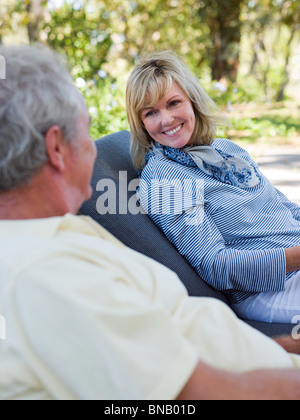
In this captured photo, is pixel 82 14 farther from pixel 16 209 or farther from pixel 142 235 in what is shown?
pixel 16 209

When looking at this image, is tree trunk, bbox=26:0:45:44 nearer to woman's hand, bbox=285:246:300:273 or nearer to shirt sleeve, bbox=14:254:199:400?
woman's hand, bbox=285:246:300:273

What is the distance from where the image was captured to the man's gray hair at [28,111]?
45.4 inches


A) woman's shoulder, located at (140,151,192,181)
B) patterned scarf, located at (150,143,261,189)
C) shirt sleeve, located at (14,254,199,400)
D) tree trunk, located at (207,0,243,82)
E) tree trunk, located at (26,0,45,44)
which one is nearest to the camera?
shirt sleeve, located at (14,254,199,400)

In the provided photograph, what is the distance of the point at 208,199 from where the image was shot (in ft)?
7.45

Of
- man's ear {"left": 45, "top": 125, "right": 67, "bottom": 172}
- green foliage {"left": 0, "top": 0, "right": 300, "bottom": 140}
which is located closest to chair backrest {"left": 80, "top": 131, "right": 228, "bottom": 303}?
green foliage {"left": 0, "top": 0, "right": 300, "bottom": 140}

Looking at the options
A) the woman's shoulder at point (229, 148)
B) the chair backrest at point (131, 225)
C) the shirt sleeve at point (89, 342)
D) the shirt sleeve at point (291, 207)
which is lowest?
the shirt sleeve at point (291, 207)

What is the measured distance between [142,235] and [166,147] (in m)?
0.56

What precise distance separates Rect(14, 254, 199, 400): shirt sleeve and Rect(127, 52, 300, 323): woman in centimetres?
108

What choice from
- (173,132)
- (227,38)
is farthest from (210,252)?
(227,38)

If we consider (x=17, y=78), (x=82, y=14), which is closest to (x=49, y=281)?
(x=17, y=78)

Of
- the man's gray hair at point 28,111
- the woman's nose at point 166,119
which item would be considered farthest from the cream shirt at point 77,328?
the woman's nose at point 166,119

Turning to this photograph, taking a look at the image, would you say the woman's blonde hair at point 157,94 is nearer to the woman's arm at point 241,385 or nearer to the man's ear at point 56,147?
the man's ear at point 56,147

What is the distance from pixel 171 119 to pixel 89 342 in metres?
1.67

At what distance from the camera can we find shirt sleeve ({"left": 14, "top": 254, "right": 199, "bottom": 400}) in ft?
3.30
